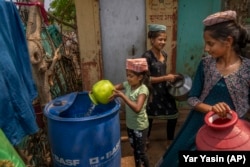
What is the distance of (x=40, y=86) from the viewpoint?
2.34 metres

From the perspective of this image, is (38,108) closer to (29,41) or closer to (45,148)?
(45,148)

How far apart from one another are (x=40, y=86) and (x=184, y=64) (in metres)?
2.41

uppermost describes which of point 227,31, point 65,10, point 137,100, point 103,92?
point 65,10

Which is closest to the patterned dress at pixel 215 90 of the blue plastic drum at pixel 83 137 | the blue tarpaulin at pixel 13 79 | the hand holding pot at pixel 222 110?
the hand holding pot at pixel 222 110

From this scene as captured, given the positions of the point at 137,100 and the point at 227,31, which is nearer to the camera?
the point at 227,31

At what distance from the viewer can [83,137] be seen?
2.01 meters

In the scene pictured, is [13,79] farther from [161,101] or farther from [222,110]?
[161,101]

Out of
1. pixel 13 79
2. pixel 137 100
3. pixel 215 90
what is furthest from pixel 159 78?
pixel 13 79

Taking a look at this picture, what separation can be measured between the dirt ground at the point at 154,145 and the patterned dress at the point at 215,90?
1.17m

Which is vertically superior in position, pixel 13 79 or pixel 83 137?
pixel 13 79

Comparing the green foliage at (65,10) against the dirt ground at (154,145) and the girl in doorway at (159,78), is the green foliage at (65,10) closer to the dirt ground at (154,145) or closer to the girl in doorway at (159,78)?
the dirt ground at (154,145)

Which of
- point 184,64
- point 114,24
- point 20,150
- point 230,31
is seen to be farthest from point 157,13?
point 20,150

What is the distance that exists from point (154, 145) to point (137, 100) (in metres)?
1.38

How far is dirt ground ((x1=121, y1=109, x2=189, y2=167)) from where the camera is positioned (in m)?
3.19
